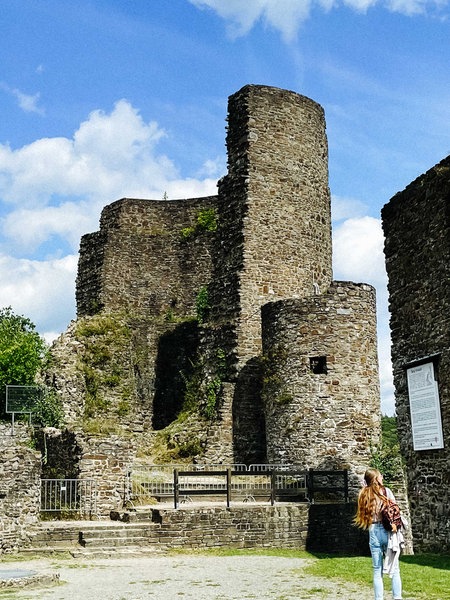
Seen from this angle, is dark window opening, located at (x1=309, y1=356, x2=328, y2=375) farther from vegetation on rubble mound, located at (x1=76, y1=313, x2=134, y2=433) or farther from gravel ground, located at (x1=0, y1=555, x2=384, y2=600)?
vegetation on rubble mound, located at (x1=76, y1=313, x2=134, y2=433)

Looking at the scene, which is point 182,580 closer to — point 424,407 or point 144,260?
point 424,407

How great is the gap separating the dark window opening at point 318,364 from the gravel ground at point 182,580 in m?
7.87

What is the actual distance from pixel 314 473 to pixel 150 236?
1623cm

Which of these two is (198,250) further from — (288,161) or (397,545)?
(397,545)

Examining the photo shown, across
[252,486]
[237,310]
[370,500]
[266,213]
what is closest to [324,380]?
[252,486]

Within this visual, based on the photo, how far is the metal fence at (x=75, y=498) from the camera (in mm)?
20078

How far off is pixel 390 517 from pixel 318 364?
1497 centimetres

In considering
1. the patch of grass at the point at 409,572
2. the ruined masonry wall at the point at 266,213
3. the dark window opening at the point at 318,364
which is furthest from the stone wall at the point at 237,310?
the patch of grass at the point at 409,572

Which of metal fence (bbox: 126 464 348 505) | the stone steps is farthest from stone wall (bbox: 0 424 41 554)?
metal fence (bbox: 126 464 348 505)

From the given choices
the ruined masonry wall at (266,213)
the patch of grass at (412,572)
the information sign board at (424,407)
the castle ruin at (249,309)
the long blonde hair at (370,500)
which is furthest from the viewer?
the ruined masonry wall at (266,213)

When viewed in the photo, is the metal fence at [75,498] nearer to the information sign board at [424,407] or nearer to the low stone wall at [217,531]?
the low stone wall at [217,531]

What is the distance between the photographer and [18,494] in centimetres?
1773

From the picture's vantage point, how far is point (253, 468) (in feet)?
83.0

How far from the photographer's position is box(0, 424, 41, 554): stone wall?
680 inches
